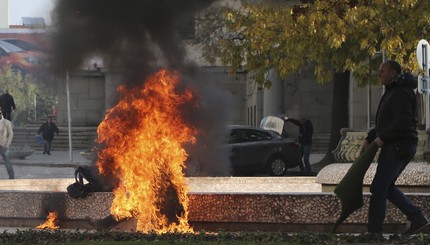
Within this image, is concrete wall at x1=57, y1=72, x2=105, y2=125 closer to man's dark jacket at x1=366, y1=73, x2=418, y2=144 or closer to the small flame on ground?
the small flame on ground

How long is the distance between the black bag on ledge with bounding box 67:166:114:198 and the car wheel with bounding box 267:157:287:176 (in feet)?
47.2

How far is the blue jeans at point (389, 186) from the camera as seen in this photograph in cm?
852

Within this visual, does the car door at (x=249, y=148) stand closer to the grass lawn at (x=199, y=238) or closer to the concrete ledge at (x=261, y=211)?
the concrete ledge at (x=261, y=211)

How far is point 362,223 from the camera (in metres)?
9.52

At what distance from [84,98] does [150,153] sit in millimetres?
23093

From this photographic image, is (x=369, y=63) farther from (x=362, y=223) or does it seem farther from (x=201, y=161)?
(x=362, y=223)

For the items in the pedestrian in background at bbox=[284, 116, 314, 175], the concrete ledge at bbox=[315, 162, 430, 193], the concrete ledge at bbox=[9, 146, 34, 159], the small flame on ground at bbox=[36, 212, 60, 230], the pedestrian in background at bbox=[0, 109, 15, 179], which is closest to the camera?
the small flame on ground at bbox=[36, 212, 60, 230]

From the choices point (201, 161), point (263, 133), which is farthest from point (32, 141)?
point (201, 161)

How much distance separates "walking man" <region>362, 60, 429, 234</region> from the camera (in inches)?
334

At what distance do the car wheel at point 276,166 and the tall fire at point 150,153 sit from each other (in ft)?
49.0

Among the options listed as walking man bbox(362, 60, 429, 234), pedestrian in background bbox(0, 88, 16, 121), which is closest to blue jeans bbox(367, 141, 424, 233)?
walking man bbox(362, 60, 429, 234)

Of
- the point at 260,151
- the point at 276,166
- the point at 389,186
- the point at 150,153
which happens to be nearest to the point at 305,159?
the point at 276,166

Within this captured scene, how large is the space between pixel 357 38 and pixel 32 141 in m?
22.3

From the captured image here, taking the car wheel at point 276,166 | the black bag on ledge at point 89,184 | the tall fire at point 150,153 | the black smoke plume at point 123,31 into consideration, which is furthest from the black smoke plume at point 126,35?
the car wheel at point 276,166
